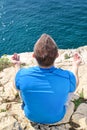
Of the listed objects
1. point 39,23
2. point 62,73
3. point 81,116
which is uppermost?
point 62,73

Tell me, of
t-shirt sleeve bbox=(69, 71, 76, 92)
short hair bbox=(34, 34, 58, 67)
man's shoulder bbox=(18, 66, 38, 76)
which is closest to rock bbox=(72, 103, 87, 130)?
t-shirt sleeve bbox=(69, 71, 76, 92)

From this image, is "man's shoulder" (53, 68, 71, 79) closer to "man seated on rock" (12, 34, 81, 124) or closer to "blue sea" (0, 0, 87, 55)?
"man seated on rock" (12, 34, 81, 124)

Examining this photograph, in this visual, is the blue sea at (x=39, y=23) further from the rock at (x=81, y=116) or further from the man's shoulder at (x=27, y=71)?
the man's shoulder at (x=27, y=71)

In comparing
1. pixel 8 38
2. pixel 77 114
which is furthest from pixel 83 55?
pixel 8 38

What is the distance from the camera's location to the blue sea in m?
22.0

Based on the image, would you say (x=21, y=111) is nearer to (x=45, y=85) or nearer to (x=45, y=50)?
(x=45, y=85)

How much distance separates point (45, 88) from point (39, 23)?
1757 centimetres

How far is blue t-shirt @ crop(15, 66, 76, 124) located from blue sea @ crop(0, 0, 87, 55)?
14138 millimetres

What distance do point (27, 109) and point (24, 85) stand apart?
2.51 ft

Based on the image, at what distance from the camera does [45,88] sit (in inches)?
274

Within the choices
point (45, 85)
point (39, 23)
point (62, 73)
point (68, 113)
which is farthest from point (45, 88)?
point (39, 23)

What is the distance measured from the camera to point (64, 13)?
25.3 meters

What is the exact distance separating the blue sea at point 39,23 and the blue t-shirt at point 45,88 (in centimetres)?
1414

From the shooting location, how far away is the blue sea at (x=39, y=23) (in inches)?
868
